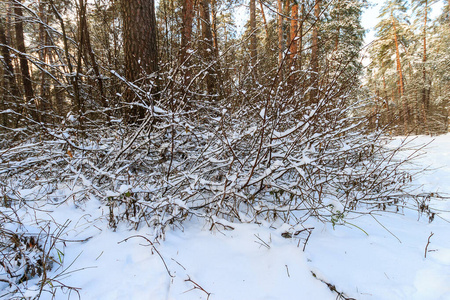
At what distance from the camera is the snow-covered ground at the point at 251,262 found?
1050 mm

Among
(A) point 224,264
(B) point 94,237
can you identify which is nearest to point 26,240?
(B) point 94,237

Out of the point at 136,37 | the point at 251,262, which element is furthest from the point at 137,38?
the point at 251,262

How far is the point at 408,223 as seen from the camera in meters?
1.80

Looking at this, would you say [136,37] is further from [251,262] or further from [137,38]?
[251,262]

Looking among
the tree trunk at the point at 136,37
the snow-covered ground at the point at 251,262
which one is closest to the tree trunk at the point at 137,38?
the tree trunk at the point at 136,37

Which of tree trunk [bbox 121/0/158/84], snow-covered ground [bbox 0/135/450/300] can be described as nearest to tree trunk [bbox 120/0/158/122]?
tree trunk [bbox 121/0/158/84]

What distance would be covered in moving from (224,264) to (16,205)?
6.06 ft

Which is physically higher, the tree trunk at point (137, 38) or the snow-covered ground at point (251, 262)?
the tree trunk at point (137, 38)

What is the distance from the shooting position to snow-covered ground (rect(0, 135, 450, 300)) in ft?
3.44

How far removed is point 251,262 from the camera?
1.26m

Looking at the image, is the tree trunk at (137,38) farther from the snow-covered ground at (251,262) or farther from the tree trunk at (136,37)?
the snow-covered ground at (251,262)

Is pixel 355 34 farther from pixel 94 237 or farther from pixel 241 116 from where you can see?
pixel 94 237

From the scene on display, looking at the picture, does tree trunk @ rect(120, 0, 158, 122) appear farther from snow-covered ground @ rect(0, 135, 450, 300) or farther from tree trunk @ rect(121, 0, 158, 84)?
snow-covered ground @ rect(0, 135, 450, 300)

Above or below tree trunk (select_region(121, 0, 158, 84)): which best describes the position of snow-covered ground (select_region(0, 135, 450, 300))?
below
